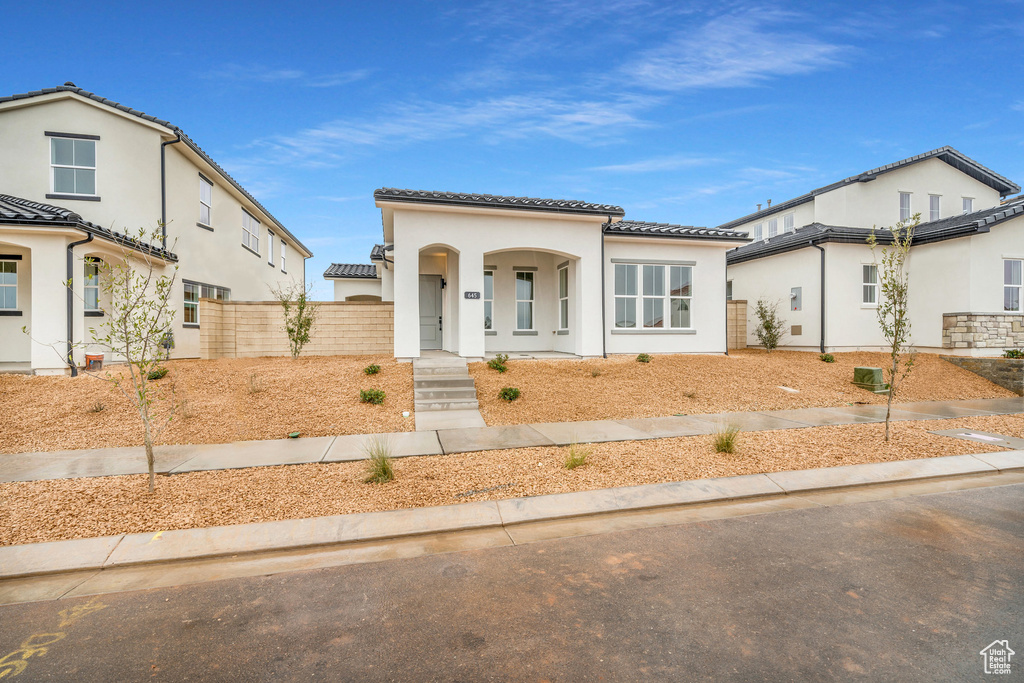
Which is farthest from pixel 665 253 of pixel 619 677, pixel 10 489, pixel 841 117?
pixel 10 489

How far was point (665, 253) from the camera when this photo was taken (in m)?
15.5

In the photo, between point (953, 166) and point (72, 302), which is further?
point (953, 166)

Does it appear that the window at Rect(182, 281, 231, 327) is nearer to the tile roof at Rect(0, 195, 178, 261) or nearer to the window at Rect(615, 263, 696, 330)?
the tile roof at Rect(0, 195, 178, 261)

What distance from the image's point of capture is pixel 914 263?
17.6 meters

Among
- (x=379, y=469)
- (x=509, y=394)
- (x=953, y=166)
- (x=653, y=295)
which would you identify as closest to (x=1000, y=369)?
(x=653, y=295)

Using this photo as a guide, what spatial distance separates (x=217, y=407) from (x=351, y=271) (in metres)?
17.4

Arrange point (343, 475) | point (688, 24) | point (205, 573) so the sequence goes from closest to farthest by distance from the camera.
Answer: point (205, 573), point (343, 475), point (688, 24)

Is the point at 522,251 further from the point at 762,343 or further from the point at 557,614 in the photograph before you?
the point at 557,614

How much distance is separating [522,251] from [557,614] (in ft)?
44.7

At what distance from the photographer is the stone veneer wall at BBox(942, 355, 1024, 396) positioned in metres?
13.3

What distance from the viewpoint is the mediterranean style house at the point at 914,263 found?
15.9 metres

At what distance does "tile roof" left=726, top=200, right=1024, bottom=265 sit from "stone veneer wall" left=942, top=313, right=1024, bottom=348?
2.82 m

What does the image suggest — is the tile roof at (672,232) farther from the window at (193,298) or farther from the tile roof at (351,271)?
the tile roof at (351,271)

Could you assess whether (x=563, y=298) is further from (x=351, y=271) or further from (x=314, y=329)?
(x=351, y=271)
